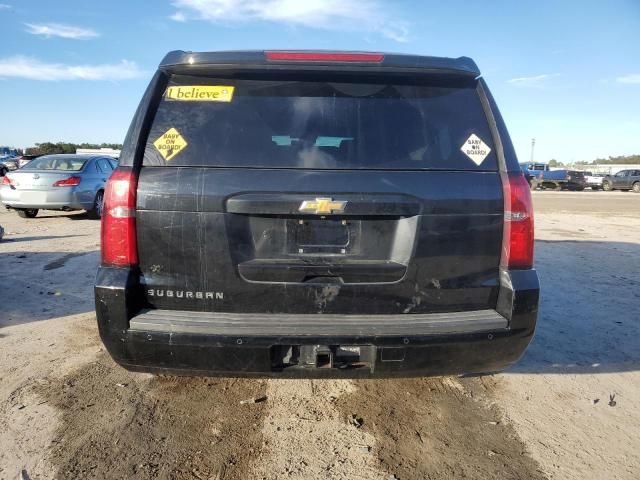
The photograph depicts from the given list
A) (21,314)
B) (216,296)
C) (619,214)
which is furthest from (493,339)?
(619,214)

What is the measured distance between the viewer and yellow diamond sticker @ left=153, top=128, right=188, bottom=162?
2.41 m

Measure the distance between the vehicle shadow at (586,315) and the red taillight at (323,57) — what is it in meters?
2.58

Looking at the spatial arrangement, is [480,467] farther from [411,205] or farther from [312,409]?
[411,205]

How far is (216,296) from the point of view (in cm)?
238

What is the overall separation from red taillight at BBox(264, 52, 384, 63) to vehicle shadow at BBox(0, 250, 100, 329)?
3.58m

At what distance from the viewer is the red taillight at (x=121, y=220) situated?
2342 millimetres

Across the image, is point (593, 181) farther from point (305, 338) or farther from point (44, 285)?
point (305, 338)

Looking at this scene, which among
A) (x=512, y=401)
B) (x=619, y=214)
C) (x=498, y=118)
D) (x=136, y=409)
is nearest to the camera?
(x=498, y=118)

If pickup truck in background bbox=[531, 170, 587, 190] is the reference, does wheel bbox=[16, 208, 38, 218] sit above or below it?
below

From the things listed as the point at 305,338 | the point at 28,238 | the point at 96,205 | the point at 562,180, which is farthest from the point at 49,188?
the point at 562,180

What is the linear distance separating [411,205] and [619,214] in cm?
1684

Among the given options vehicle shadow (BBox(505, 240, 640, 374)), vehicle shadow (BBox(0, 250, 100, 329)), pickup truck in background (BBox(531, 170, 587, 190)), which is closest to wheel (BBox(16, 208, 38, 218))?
vehicle shadow (BBox(0, 250, 100, 329))

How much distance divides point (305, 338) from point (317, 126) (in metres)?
1.13

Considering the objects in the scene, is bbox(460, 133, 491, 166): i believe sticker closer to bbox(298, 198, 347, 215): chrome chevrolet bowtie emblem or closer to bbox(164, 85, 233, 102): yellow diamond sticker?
bbox(298, 198, 347, 215): chrome chevrolet bowtie emblem
